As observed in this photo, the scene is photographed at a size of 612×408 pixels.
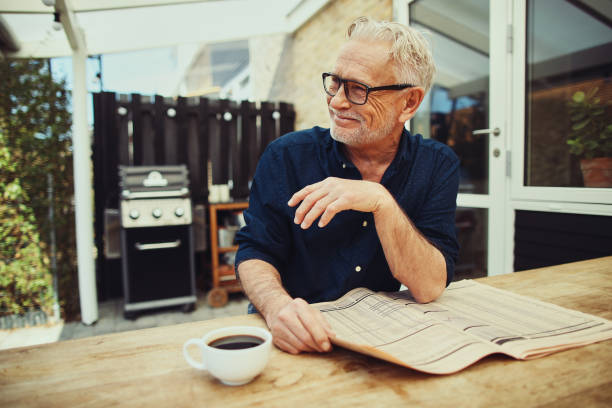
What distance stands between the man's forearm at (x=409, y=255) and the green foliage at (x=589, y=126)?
5.65 ft

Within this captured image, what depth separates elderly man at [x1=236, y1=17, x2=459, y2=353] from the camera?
4.12 feet

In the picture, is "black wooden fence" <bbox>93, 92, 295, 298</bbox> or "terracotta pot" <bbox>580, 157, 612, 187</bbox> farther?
"black wooden fence" <bbox>93, 92, 295, 298</bbox>

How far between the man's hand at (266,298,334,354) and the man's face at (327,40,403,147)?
0.74 meters

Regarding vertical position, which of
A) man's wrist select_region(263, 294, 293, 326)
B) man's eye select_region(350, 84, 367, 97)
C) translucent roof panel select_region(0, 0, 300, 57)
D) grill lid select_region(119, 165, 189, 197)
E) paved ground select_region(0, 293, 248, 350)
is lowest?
paved ground select_region(0, 293, 248, 350)

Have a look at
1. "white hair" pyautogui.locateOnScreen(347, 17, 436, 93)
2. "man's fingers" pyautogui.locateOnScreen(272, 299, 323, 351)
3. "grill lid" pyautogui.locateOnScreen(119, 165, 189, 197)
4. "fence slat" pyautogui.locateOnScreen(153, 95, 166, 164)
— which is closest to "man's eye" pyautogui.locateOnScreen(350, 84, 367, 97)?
"white hair" pyautogui.locateOnScreen(347, 17, 436, 93)

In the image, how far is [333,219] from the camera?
127cm

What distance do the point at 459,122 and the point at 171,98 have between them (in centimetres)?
304

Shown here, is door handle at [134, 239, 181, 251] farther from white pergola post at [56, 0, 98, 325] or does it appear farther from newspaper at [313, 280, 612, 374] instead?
newspaper at [313, 280, 612, 374]

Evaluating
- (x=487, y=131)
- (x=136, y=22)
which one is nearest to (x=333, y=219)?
(x=487, y=131)

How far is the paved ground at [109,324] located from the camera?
3.08m

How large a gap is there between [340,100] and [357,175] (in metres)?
0.27

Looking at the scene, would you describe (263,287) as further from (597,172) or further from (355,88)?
(597,172)

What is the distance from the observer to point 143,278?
11.3ft

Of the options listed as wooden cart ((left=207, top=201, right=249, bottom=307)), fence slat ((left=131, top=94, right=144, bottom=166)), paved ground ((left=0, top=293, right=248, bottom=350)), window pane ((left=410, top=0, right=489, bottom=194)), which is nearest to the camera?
window pane ((left=410, top=0, right=489, bottom=194))
